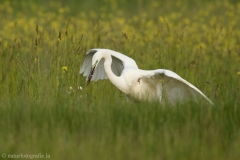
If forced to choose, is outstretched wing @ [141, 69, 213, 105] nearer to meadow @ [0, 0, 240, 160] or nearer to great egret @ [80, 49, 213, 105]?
great egret @ [80, 49, 213, 105]

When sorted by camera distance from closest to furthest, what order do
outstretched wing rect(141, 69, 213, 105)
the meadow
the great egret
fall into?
the meadow < outstretched wing rect(141, 69, 213, 105) < the great egret

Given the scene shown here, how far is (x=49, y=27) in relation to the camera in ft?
44.7

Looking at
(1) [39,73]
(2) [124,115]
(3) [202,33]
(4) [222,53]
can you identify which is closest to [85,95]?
(1) [39,73]

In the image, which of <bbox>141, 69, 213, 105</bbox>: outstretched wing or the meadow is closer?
the meadow

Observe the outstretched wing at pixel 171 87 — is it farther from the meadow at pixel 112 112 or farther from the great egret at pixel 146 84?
the meadow at pixel 112 112

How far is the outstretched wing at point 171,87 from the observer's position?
278 inches

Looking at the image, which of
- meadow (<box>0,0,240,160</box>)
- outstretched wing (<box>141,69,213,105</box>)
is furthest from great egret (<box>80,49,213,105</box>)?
meadow (<box>0,0,240,160</box>)

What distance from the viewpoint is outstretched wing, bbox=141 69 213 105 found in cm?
705

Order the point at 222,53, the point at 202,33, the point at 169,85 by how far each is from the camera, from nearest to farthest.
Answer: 1. the point at 169,85
2. the point at 222,53
3. the point at 202,33

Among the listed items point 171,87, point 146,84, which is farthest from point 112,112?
point 146,84

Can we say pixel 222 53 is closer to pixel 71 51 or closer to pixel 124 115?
pixel 71 51

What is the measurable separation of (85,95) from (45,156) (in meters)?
2.31

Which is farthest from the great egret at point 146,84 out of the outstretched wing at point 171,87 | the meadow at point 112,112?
the meadow at point 112,112

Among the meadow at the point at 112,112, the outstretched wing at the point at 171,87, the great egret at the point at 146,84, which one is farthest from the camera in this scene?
the great egret at the point at 146,84
